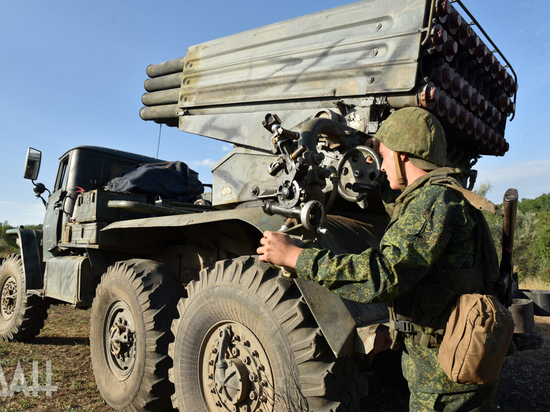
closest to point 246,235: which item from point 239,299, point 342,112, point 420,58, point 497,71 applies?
point 239,299

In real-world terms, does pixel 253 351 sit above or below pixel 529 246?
below

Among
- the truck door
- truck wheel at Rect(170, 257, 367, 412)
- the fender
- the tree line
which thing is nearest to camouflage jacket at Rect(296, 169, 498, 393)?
truck wheel at Rect(170, 257, 367, 412)

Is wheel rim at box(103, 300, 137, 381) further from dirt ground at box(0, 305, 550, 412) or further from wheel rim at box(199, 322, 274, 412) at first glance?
wheel rim at box(199, 322, 274, 412)

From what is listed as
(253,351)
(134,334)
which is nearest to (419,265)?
(253,351)

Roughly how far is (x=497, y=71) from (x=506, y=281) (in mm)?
2388

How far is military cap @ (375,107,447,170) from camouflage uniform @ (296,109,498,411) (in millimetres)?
119

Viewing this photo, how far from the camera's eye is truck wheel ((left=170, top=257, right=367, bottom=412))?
219cm

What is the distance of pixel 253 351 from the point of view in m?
2.50

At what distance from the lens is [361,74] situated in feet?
10.3

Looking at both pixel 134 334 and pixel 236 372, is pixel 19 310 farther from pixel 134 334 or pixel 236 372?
pixel 236 372

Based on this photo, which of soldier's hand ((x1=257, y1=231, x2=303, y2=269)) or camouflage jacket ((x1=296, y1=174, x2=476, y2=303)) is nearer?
camouflage jacket ((x1=296, y1=174, x2=476, y2=303))

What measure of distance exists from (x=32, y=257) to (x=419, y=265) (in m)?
6.31

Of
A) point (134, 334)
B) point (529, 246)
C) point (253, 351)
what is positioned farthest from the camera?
point (529, 246)

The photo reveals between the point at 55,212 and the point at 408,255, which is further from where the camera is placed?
the point at 55,212
